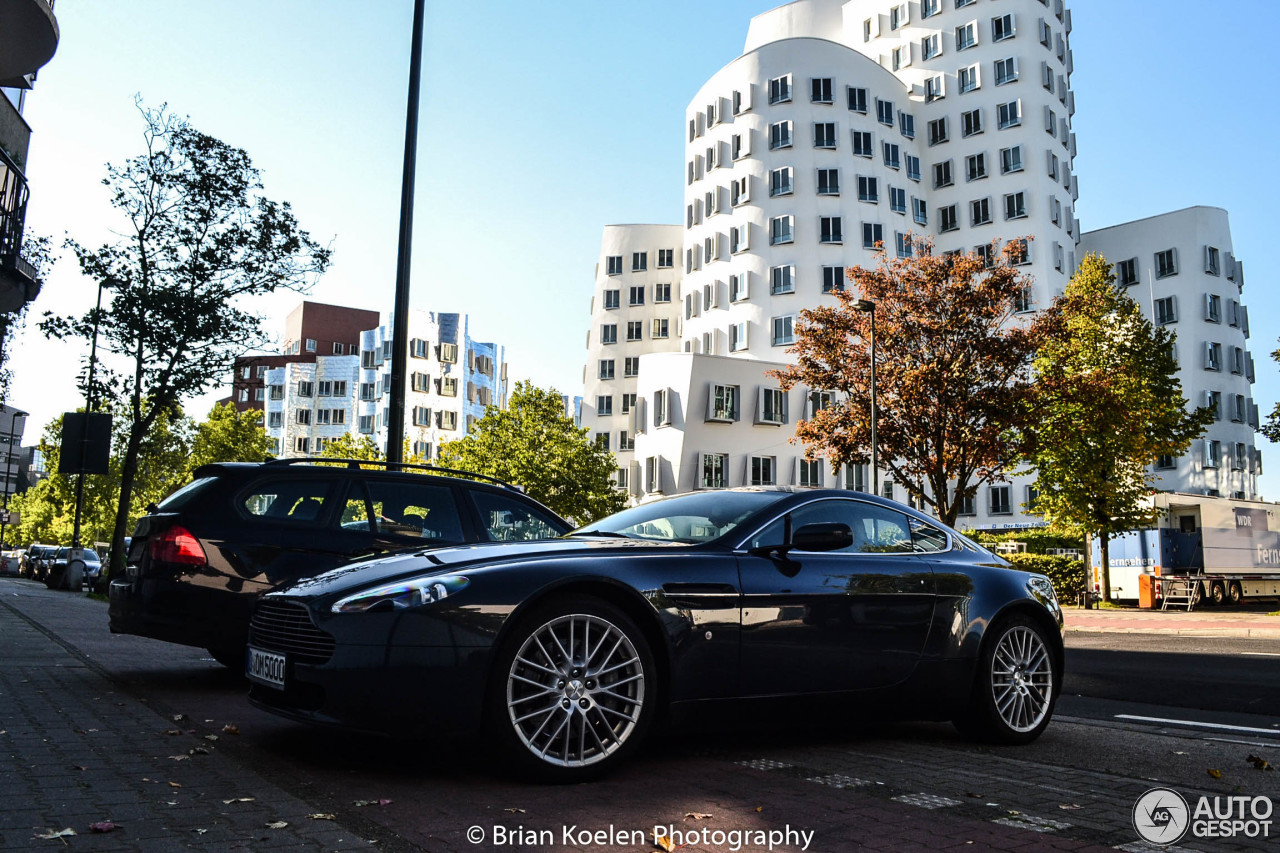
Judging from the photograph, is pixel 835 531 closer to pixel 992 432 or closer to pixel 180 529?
pixel 180 529

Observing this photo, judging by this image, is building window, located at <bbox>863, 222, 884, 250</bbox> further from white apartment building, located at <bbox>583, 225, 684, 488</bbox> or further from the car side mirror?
the car side mirror

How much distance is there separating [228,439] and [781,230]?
3496 cm

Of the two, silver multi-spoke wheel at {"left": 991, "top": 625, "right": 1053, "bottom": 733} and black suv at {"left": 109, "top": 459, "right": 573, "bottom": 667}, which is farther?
black suv at {"left": 109, "top": 459, "right": 573, "bottom": 667}

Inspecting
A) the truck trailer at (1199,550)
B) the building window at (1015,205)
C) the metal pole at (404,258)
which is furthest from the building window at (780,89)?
the metal pole at (404,258)

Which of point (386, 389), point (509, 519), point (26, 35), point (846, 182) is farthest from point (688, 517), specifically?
point (386, 389)

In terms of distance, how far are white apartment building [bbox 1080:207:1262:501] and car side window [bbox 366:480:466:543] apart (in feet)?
208

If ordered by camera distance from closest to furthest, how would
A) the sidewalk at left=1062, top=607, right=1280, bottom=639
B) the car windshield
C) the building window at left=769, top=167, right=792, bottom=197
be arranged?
the car windshield → the sidewalk at left=1062, top=607, right=1280, bottom=639 → the building window at left=769, top=167, right=792, bottom=197

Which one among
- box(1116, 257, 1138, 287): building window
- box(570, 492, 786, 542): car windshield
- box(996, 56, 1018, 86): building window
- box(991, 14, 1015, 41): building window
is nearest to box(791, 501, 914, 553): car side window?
box(570, 492, 786, 542): car windshield

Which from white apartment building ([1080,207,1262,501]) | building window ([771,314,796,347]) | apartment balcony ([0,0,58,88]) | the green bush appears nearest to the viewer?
apartment balcony ([0,0,58,88])

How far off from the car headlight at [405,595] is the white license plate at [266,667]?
46 cm

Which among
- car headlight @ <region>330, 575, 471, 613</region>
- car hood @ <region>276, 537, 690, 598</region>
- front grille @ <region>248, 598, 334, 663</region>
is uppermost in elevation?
car hood @ <region>276, 537, 690, 598</region>

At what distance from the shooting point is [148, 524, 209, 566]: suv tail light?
23.6 ft

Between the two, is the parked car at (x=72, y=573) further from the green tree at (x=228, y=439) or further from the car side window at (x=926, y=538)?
the car side window at (x=926, y=538)

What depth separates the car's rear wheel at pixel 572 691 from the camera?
4.31 meters
